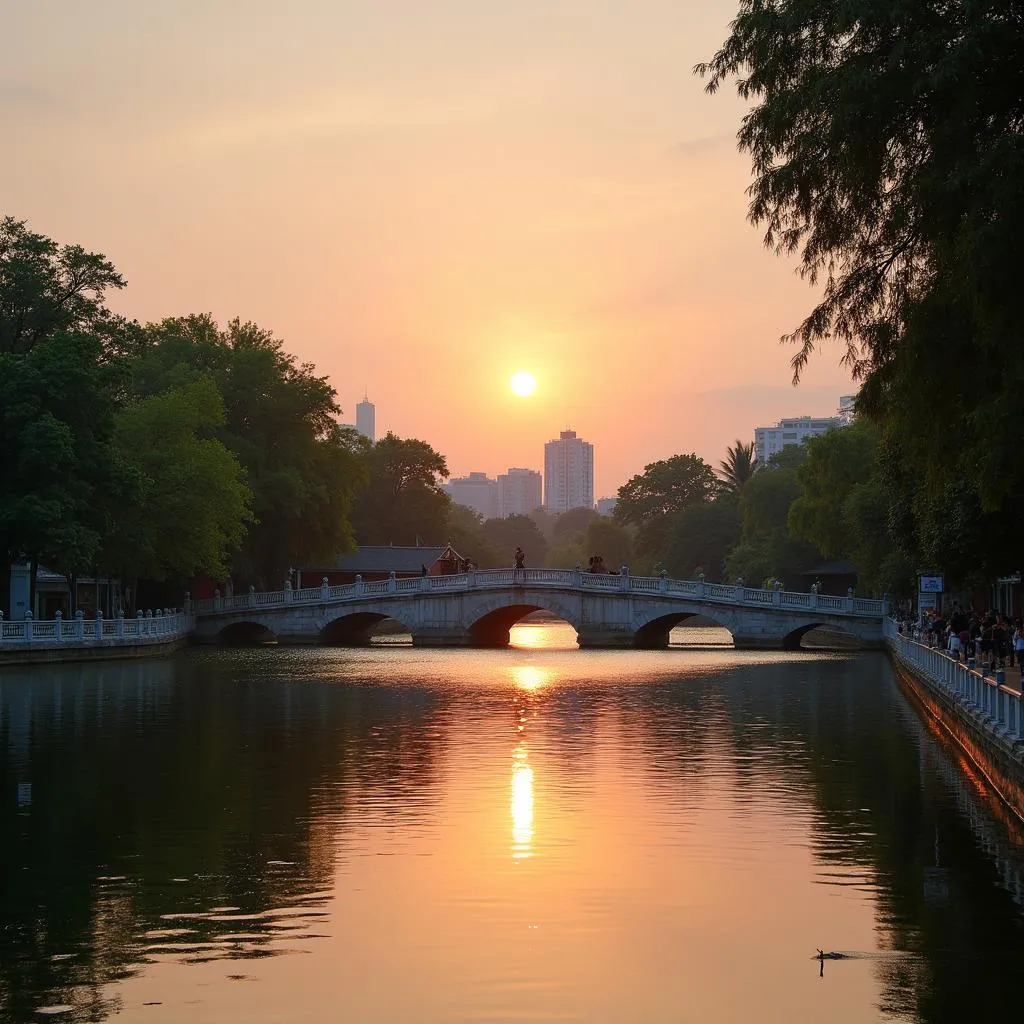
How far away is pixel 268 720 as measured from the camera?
34.3 meters

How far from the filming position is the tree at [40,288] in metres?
64.8

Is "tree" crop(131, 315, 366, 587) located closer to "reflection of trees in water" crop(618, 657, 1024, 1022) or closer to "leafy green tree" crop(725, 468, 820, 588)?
"leafy green tree" crop(725, 468, 820, 588)

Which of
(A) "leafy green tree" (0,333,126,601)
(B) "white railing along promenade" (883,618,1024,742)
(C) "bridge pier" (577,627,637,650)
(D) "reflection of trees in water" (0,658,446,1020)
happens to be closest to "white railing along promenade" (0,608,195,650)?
(A) "leafy green tree" (0,333,126,601)

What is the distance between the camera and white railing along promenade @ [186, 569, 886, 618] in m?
75.9

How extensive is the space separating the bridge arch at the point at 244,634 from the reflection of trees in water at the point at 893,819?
154 ft

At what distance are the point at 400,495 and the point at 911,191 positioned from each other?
116467mm

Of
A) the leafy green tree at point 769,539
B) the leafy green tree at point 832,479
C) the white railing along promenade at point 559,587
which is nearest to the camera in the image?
→ the white railing along promenade at point 559,587

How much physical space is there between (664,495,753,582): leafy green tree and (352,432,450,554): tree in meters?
18.7

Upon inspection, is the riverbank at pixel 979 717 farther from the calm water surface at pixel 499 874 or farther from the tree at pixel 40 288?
the tree at pixel 40 288

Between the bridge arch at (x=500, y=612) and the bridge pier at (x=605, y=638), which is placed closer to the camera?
the bridge pier at (x=605, y=638)

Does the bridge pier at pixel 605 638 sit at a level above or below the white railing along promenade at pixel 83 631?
below

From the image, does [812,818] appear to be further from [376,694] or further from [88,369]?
[88,369]

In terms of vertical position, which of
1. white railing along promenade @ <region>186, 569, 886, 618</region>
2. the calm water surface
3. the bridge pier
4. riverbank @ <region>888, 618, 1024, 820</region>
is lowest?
the calm water surface

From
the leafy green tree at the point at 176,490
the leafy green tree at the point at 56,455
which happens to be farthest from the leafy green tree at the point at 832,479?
the leafy green tree at the point at 56,455
